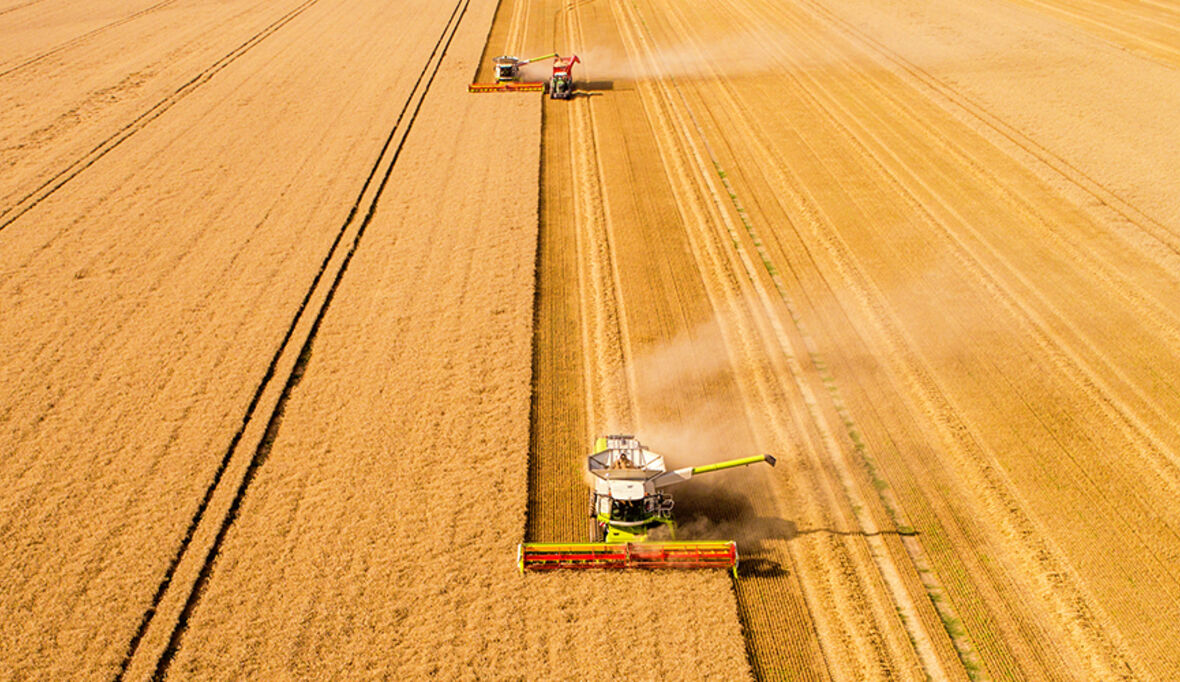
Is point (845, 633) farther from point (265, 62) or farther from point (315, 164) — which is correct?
point (265, 62)

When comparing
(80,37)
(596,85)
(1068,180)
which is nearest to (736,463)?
(1068,180)

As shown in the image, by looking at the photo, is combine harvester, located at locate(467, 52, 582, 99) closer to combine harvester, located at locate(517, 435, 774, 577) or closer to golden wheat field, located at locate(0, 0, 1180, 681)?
golden wheat field, located at locate(0, 0, 1180, 681)

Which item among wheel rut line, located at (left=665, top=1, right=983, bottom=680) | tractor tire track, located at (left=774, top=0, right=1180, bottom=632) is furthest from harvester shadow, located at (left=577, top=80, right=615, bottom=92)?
tractor tire track, located at (left=774, top=0, right=1180, bottom=632)

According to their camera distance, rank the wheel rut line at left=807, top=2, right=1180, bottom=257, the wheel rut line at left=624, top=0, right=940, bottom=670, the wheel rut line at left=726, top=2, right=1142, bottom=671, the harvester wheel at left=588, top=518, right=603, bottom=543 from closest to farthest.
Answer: the wheel rut line at left=624, top=0, right=940, bottom=670
the wheel rut line at left=726, top=2, right=1142, bottom=671
the harvester wheel at left=588, top=518, right=603, bottom=543
the wheel rut line at left=807, top=2, right=1180, bottom=257

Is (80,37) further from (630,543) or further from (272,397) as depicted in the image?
(630,543)

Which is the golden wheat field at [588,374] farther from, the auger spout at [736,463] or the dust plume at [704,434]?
the auger spout at [736,463]
